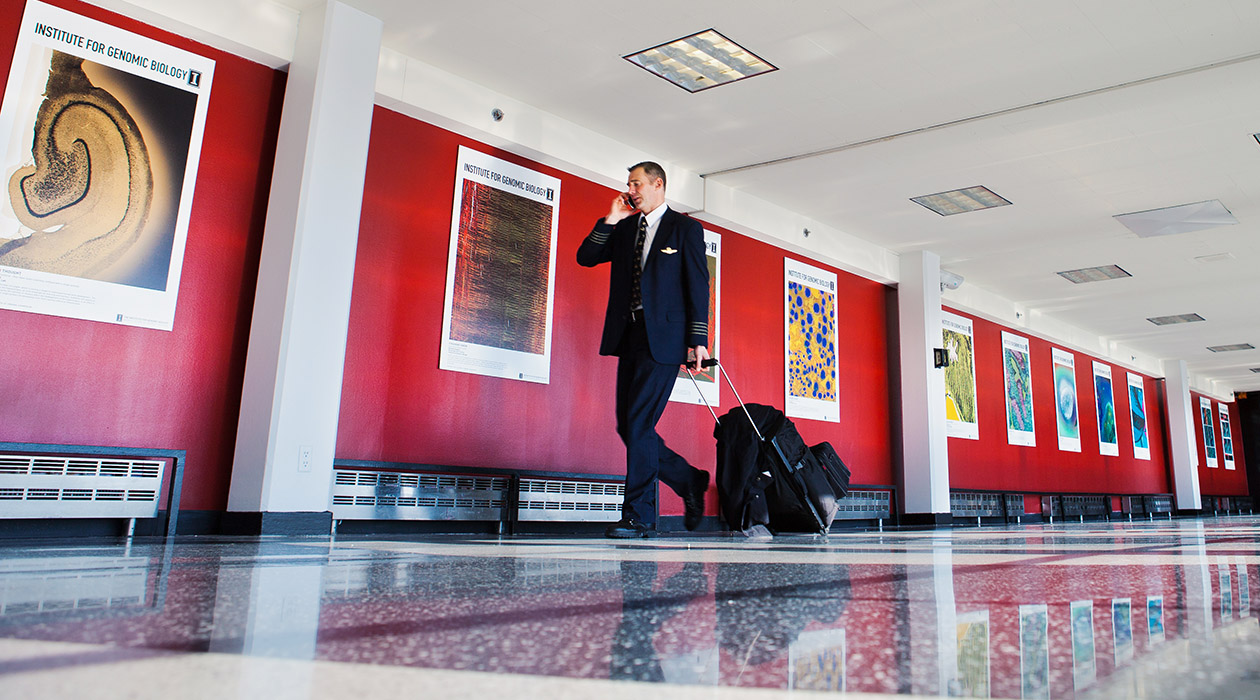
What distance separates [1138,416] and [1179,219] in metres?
8.69

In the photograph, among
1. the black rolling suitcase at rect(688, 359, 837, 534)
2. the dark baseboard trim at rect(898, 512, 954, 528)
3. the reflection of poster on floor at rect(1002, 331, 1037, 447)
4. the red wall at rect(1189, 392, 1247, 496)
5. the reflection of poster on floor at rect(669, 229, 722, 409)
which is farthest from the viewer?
the red wall at rect(1189, 392, 1247, 496)

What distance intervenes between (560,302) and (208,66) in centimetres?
259

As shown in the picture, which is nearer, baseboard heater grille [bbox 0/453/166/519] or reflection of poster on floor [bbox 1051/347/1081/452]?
baseboard heater grille [bbox 0/453/166/519]

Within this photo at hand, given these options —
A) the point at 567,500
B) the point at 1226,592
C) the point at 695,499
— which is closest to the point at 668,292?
the point at 695,499

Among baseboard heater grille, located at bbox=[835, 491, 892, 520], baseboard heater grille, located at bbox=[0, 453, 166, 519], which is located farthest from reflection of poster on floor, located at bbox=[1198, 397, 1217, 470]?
baseboard heater grille, located at bbox=[0, 453, 166, 519]

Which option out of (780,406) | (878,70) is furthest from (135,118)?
(780,406)

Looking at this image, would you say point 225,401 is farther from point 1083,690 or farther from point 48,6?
point 1083,690

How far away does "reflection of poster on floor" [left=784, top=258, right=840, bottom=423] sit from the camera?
8.02 meters

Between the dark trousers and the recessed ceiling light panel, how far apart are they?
14.5 metres

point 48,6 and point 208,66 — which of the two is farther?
point 208,66

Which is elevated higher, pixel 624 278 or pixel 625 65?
pixel 625 65

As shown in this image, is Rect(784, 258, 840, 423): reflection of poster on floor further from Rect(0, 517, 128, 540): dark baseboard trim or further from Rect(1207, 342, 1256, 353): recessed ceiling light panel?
Rect(1207, 342, 1256, 353): recessed ceiling light panel

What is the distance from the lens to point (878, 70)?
537cm

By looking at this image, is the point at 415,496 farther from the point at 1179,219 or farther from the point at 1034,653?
the point at 1179,219
